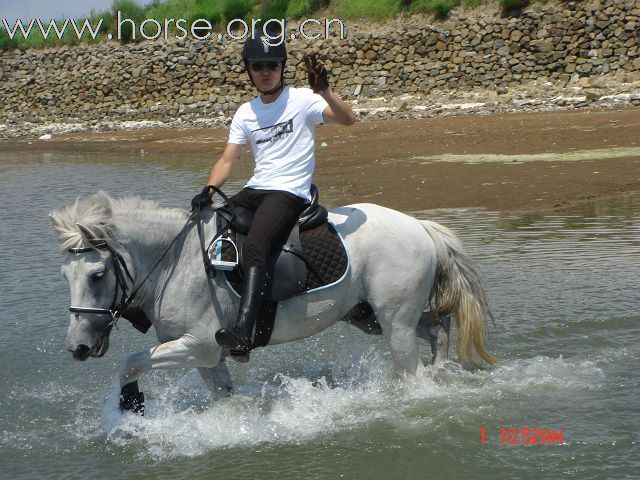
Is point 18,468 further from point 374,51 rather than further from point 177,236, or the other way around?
point 374,51

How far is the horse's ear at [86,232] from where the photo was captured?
5.13m

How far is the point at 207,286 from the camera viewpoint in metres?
5.58

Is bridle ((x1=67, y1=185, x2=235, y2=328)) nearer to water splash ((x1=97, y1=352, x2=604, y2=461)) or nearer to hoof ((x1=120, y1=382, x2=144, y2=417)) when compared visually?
hoof ((x1=120, y1=382, x2=144, y2=417))

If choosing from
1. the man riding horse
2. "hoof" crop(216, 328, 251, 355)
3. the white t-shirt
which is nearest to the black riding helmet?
the man riding horse

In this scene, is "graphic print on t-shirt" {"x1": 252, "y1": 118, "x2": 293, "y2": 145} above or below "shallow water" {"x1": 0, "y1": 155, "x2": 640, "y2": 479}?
above

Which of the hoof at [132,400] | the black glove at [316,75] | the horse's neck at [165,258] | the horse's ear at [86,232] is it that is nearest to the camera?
the horse's ear at [86,232]

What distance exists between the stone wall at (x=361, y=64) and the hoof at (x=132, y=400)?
25.1m

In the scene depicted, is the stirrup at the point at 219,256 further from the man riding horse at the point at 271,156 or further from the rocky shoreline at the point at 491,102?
the rocky shoreline at the point at 491,102

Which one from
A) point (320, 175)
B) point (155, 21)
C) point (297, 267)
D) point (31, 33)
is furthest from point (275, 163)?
point (31, 33)

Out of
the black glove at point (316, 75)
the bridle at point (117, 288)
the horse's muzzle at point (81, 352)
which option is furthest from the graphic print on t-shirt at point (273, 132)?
the horse's muzzle at point (81, 352)

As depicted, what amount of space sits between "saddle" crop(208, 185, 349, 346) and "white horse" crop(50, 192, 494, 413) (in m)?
0.08

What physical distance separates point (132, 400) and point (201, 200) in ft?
4.44

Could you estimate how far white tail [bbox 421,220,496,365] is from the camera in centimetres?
626

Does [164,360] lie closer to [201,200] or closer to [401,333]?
[201,200]
